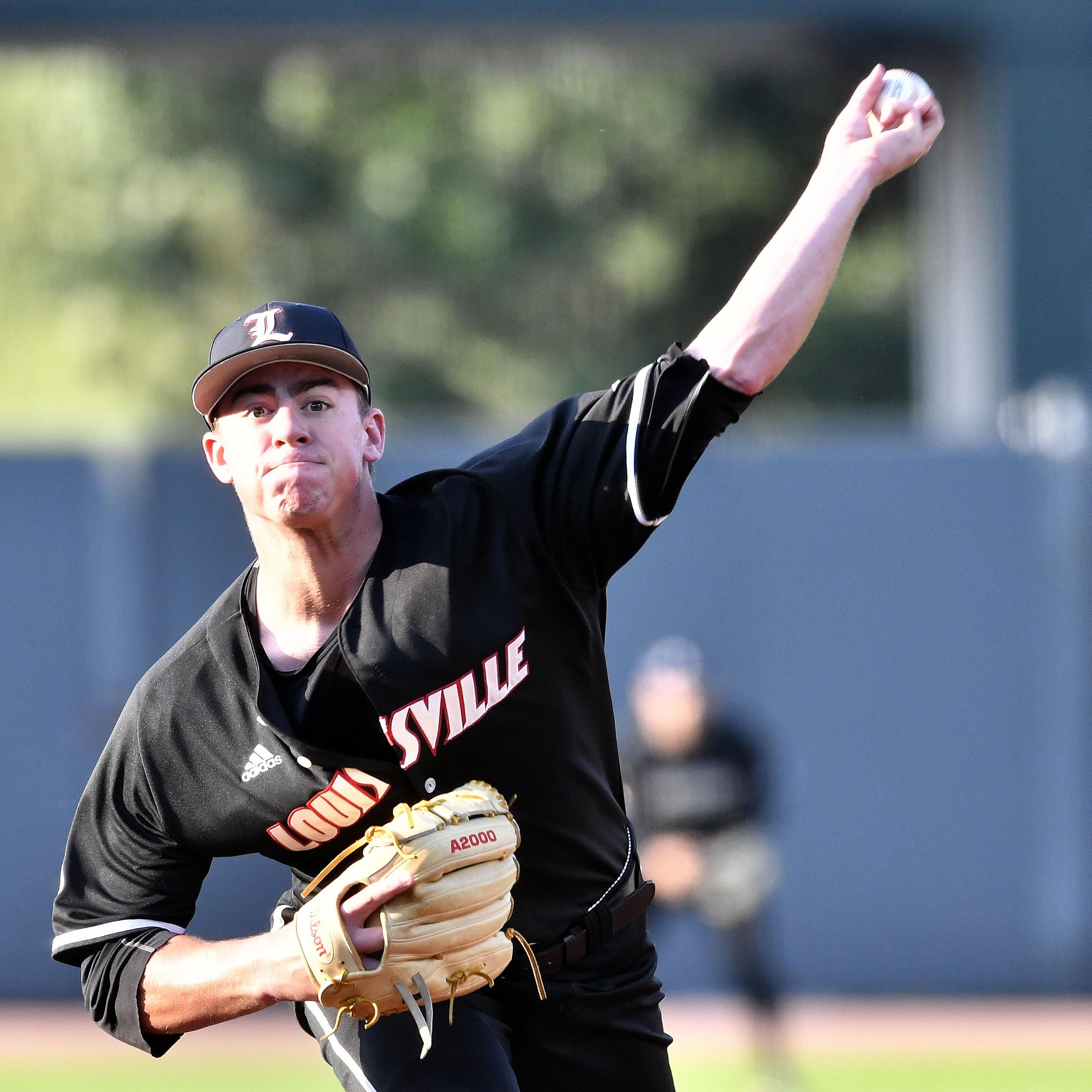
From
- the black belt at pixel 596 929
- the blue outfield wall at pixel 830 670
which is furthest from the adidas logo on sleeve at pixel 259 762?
the blue outfield wall at pixel 830 670

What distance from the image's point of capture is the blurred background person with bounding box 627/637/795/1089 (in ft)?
28.6

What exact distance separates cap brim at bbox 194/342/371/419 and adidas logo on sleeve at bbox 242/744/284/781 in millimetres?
659

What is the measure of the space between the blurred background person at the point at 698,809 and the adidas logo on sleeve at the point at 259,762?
A: 556 cm

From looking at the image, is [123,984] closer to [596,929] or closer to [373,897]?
[373,897]

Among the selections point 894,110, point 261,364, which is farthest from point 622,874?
point 894,110

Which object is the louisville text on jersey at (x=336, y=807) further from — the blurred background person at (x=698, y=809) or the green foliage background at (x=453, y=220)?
the green foliage background at (x=453, y=220)

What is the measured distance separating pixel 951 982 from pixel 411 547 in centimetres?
849

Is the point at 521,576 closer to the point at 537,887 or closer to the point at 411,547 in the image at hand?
the point at 411,547

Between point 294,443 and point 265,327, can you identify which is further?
point 265,327

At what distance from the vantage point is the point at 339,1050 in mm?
3439

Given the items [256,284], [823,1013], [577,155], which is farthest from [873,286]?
[823,1013]

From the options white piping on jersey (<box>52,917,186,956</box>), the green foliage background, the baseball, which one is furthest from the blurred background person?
the green foliage background

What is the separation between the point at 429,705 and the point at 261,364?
727 mm

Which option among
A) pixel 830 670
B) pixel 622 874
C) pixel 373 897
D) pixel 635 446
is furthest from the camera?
pixel 830 670
